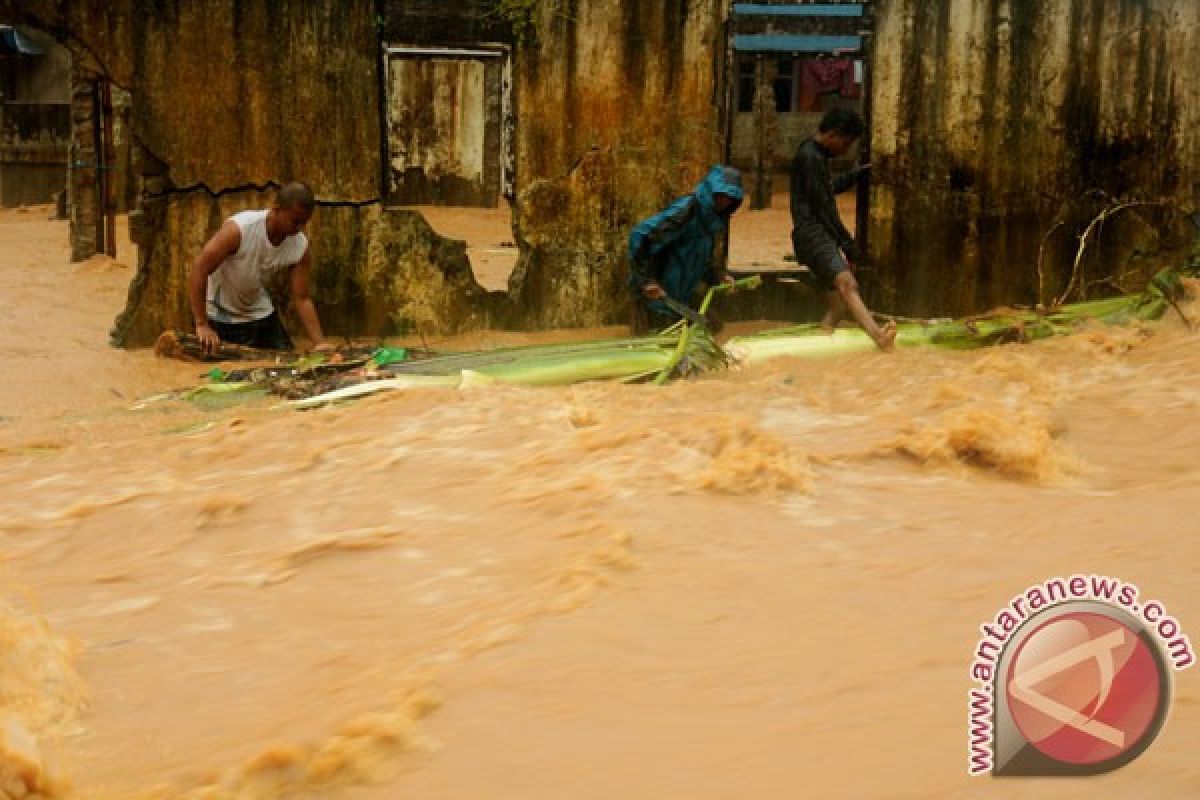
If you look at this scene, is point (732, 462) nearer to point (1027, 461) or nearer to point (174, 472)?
point (1027, 461)

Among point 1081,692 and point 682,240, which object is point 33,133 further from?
point 1081,692

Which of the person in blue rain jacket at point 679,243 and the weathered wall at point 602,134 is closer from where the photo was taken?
the person in blue rain jacket at point 679,243

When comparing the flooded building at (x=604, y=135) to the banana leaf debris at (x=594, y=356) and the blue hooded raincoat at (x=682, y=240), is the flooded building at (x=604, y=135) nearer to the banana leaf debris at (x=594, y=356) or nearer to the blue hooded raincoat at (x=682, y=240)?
the blue hooded raincoat at (x=682, y=240)

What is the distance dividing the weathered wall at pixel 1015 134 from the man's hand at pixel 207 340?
389cm

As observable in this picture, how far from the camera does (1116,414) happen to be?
538 centimetres

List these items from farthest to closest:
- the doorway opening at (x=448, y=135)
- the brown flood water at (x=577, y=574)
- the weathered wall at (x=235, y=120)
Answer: the doorway opening at (x=448, y=135) < the weathered wall at (x=235, y=120) < the brown flood water at (x=577, y=574)

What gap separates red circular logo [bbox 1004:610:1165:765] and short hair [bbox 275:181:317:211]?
5.60m

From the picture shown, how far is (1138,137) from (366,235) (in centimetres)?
471

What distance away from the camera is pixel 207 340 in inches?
276

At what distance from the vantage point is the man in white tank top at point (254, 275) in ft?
22.8

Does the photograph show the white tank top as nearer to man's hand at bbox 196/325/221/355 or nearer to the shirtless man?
man's hand at bbox 196/325/221/355

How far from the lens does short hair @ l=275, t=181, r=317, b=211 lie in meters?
6.91

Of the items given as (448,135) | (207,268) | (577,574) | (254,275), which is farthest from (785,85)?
(577,574)

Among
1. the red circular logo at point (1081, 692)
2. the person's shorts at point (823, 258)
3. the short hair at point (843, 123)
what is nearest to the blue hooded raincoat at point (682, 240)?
the person's shorts at point (823, 258)
